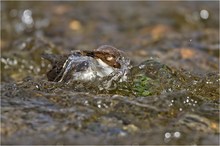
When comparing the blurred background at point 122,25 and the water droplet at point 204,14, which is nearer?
the blurred background at point 122,25

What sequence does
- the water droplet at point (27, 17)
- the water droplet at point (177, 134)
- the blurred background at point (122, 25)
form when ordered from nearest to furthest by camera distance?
the water droplet at point (177, 134) < the blurred background at point (122, 25) < the water droplet at point (27, 17)

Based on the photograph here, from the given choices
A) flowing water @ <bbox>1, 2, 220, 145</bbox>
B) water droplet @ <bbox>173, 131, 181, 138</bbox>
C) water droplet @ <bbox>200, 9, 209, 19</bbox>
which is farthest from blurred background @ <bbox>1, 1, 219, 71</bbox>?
water droplet @ <bbox>173, 131, 181, 138</bbox>

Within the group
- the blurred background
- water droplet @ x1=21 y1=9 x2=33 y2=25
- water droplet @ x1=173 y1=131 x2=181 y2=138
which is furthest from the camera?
water droplet @ x1=21 y1=9 x2=33 y2=25

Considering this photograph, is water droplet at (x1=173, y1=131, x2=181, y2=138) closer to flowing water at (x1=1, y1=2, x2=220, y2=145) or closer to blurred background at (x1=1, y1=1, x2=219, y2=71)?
flowing water at (x1=1, y1=2, x2=220, y2=145)

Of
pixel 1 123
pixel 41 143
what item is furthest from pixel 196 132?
pixel 1 123

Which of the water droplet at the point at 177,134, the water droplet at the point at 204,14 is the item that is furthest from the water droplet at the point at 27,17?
the water droplet at the point at 177,134

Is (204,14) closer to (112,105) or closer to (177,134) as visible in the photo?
(112,105)

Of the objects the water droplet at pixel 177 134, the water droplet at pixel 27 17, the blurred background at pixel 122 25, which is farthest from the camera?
the water droplet at pixel 27 17

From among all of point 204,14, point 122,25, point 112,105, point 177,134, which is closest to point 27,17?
point 122,25

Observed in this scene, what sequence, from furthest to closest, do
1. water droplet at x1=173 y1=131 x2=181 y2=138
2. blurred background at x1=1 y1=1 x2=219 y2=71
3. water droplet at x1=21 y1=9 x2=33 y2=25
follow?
1. water droplet at x1=21 y1=9 x2=33 y2=25
2. blurred background at x1=1 y1=1 x2=219 y2=71
3. water droplet at x1=173 y1=131 x2=181 y2=138

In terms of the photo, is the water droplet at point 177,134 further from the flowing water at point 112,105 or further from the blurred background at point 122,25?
the blurred background at point 122,25

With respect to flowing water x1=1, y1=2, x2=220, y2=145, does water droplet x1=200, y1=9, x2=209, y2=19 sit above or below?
above
